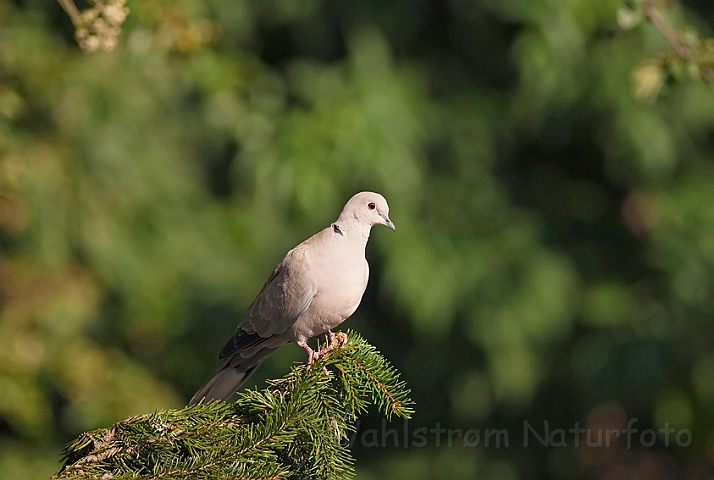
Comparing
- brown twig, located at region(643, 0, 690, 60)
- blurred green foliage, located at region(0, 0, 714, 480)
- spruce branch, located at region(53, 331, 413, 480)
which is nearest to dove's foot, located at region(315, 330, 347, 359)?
spruce branch, located at region(53, 331, 413, 480)

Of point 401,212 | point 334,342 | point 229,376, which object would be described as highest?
point 401,212

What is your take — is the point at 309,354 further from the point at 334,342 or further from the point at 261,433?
the point at 261,433

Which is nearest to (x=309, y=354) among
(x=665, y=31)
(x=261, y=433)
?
(x=261, y=433)

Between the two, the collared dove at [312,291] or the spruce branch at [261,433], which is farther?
the collared dove at [312,291]

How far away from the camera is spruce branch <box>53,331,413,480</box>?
2.02 meters

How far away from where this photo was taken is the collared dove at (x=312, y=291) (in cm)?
283

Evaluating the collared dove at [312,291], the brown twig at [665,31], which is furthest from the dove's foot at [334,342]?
the brown twig at [665,31]

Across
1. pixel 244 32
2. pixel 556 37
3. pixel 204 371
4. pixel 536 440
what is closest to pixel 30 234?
pixel 204 371

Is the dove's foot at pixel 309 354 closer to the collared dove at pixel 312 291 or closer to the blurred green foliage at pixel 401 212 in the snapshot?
the collared dove at pixel 312 291

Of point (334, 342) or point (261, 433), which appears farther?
point (334, 342)

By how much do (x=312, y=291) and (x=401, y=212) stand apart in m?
2.36

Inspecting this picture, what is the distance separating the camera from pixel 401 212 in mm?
5188

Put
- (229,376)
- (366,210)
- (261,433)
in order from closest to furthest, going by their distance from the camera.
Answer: (261,433)
(366,210)
(229,376)

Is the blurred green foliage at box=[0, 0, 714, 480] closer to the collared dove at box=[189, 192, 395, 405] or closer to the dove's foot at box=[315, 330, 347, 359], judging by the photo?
the collared dove at box=[189, 192, 395, 405]
